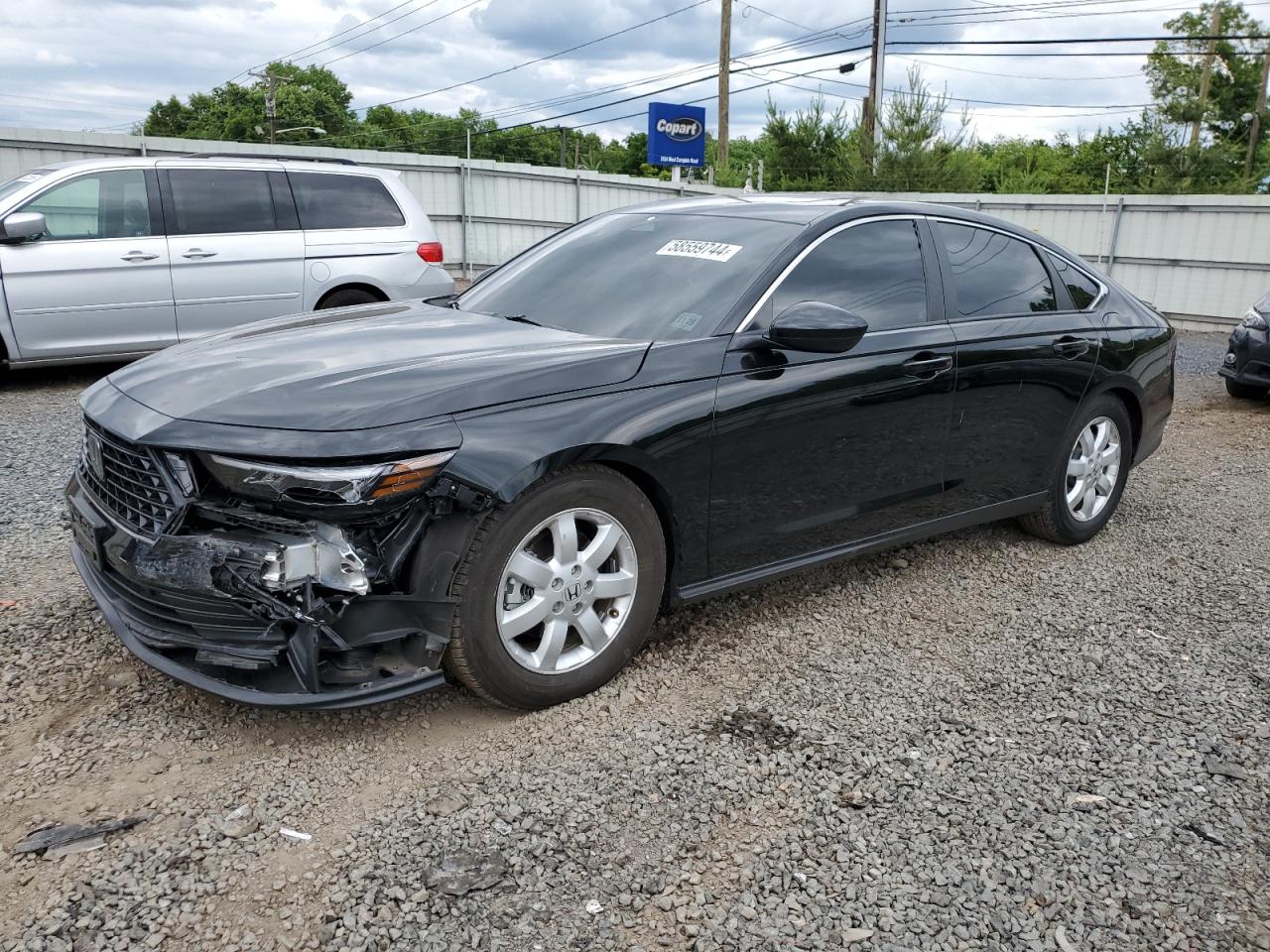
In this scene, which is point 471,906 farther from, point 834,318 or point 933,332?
point 933,332

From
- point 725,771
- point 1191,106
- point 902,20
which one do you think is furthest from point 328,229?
point 1191,106

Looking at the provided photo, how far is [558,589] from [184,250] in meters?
6.18

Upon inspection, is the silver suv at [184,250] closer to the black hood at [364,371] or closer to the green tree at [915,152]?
the black hood at [364,371]

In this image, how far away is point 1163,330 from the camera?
5379 mm

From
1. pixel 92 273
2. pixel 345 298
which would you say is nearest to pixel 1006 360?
pixel 345 298

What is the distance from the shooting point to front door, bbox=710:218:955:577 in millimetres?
3516

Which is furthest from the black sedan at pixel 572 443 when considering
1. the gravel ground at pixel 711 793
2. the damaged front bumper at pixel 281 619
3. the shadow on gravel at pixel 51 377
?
the shadow on gravel at pixel 51 377

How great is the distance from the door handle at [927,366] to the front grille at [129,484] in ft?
8.85

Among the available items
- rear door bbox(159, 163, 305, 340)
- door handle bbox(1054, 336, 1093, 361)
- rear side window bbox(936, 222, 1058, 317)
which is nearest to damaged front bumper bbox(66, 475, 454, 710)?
rear side window bbox(936, 222, 1058, 317)

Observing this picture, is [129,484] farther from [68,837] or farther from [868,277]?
[868,277]

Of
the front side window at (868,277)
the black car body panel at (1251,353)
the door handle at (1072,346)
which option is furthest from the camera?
the black car body panel at (1251,353)

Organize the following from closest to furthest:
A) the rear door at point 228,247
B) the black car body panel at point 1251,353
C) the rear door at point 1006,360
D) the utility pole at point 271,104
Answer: the rear door at point 1006,360, the rear door at point 228,247, the black car body panel at point 1251,353, the utility pole at point 271,104

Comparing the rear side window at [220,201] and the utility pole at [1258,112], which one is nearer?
the rear side window at [220,201]

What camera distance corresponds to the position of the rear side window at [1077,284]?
489 cm
